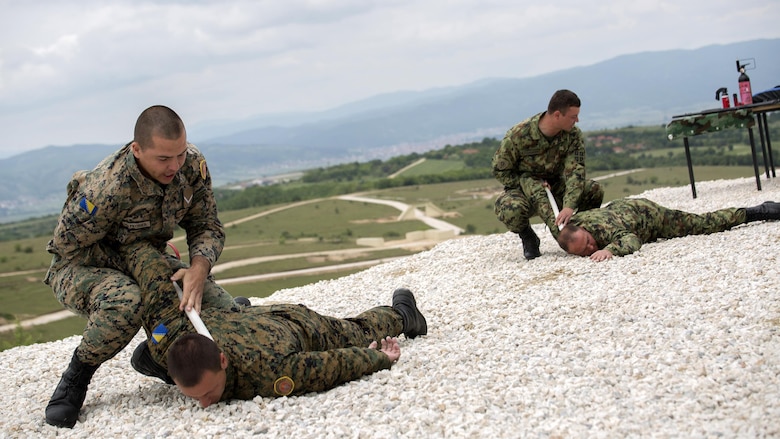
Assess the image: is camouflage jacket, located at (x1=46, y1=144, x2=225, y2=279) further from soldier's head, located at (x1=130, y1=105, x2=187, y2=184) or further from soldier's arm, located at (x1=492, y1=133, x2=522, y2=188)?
soldier's arm, located at (x1=492, y1=133, x2=522, y2=188)

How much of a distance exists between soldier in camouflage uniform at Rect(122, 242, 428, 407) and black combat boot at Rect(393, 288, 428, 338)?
477 millimetres

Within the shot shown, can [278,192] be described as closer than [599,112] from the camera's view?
Yes

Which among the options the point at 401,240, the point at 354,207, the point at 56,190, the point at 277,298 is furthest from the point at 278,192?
the point at 56,190

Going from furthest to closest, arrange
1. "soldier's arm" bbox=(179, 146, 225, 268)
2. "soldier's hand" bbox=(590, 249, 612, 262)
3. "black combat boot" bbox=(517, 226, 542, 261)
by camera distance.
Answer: "black combat boot" bbox=(517, 226, 542, 261) < "soldier's hand" bbox=(590, 249, 612, 262) < "soldier's arm" bbox=(179, 146, 225, 268)

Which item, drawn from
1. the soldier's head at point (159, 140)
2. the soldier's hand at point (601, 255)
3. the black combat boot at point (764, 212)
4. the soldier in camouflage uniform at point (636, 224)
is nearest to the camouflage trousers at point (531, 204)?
the soldier in camouflage uniform at point (636, 224)

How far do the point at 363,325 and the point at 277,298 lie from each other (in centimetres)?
449

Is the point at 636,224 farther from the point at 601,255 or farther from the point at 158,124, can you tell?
the point at 158,124

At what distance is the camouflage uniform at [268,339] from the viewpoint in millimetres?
4527

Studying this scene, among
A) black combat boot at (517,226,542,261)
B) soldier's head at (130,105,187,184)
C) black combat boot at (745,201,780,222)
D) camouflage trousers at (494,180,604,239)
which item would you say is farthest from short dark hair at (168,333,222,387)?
black combat boot at (745,201,780,222)

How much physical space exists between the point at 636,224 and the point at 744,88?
4653 millimetres

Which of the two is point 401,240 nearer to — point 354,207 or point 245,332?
point 354,207

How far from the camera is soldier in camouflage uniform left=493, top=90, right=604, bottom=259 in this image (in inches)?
324

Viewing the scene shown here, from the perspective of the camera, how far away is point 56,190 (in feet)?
554

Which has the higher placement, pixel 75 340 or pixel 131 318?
pixel 131 318
